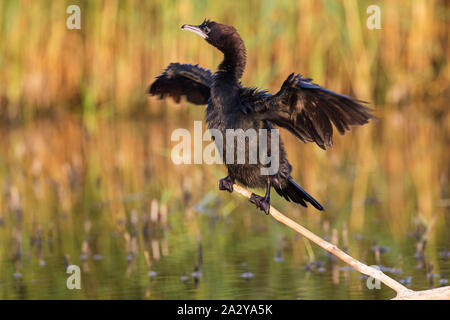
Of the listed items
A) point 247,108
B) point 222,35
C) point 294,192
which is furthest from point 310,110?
point 222,35

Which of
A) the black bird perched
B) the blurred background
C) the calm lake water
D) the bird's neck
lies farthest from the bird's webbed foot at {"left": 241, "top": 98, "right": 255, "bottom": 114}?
the calm lake water

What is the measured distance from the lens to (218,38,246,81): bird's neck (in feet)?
15.2

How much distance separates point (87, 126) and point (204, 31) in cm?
838

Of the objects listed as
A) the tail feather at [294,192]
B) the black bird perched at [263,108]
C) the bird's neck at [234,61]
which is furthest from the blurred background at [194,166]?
the bird's neck at [234,61]

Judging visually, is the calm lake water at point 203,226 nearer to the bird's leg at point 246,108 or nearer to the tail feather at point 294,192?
the tail feather at point 294,192

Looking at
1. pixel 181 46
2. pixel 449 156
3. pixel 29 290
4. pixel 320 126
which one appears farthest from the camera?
pixel 181 46

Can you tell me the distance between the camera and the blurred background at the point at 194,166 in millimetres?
5492

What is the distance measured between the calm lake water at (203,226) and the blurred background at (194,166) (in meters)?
0.02

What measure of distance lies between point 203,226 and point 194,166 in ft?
9.58

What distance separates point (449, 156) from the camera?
30.3ft

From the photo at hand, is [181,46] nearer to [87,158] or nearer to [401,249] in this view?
[87,158]

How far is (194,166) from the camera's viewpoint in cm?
962
